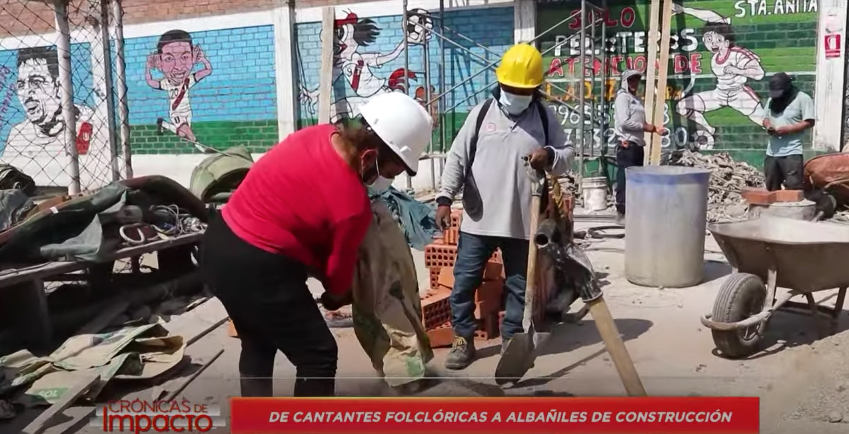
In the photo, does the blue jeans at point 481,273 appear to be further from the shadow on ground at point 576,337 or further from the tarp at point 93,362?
the tarp at point 93,362

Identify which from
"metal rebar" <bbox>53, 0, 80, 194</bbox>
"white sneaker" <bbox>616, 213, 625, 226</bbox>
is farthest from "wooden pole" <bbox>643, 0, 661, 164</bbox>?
"metal rebar" <bbox>53, 0, 80, 194</bbox>

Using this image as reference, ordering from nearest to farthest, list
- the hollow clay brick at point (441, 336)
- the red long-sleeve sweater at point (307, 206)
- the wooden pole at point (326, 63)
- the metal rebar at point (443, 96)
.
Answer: the red long-sleeve sweater at point (307, 206), the hollow clay brick at point (441, 336), the metal rebar at point (443, 96), the wooden pole at point (326, 63)

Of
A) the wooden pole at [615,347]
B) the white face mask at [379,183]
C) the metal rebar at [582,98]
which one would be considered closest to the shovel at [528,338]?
the wooden pole at [615,347]

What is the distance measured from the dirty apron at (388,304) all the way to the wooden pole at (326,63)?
30.6 ft

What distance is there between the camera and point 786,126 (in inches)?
299

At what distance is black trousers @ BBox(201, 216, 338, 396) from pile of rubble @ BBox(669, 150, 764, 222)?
760 centimetres

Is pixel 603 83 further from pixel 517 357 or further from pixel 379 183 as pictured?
pixel 379 183

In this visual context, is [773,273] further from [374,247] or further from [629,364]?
[374,247]

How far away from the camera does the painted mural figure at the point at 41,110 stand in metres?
14.9

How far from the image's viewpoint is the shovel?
3.68 metres

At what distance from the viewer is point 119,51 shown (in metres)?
6.84

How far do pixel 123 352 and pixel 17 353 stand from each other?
58 centimetres

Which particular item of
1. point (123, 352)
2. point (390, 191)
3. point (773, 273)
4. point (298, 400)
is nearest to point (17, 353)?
point (123, 352)

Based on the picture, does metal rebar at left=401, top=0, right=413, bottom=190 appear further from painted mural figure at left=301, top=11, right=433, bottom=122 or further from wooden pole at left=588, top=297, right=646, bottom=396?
wooden pole at left=588, top=297, right=646, bottom=396
